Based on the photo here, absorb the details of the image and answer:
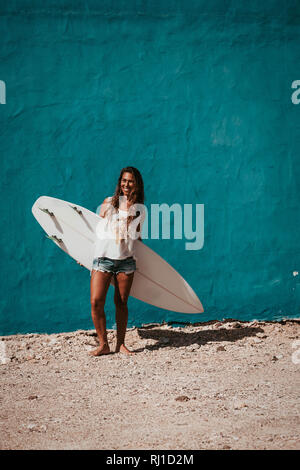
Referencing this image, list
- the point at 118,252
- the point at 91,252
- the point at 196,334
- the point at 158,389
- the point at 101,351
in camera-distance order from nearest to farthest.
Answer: the point at 158,389 < the point at 118,252 < the point at 101,351 < the point at 91,252 < the point at 196,334

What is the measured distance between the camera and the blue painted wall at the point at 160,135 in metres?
4.41

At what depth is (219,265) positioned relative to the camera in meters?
4.62

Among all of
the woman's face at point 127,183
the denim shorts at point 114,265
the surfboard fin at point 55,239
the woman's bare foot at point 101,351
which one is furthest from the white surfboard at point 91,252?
the woman's bare foot at point 101,351

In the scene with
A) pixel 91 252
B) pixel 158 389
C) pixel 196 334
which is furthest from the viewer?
pixel 196 334

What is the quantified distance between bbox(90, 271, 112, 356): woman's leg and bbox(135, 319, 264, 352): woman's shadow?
359mm

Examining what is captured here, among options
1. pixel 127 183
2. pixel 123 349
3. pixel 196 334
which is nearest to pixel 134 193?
pixel 127 183

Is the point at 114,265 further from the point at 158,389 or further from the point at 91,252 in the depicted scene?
the point at 158,389

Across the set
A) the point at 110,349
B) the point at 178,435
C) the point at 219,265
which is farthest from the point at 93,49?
the point at 178,435

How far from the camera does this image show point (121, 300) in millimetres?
3832

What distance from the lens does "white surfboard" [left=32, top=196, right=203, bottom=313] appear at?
13.1 ft

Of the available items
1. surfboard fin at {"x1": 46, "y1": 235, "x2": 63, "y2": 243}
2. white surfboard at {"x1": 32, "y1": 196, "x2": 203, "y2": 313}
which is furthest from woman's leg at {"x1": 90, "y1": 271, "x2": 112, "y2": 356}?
surfboard fin at {"x1": 46, "y1": 235, "x2": 63, "y2": 243}

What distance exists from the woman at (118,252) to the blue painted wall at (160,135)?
706 millimetres

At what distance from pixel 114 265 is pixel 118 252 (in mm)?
108

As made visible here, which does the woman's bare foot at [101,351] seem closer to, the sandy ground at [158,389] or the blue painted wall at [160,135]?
the sandy ground at [158,389]
